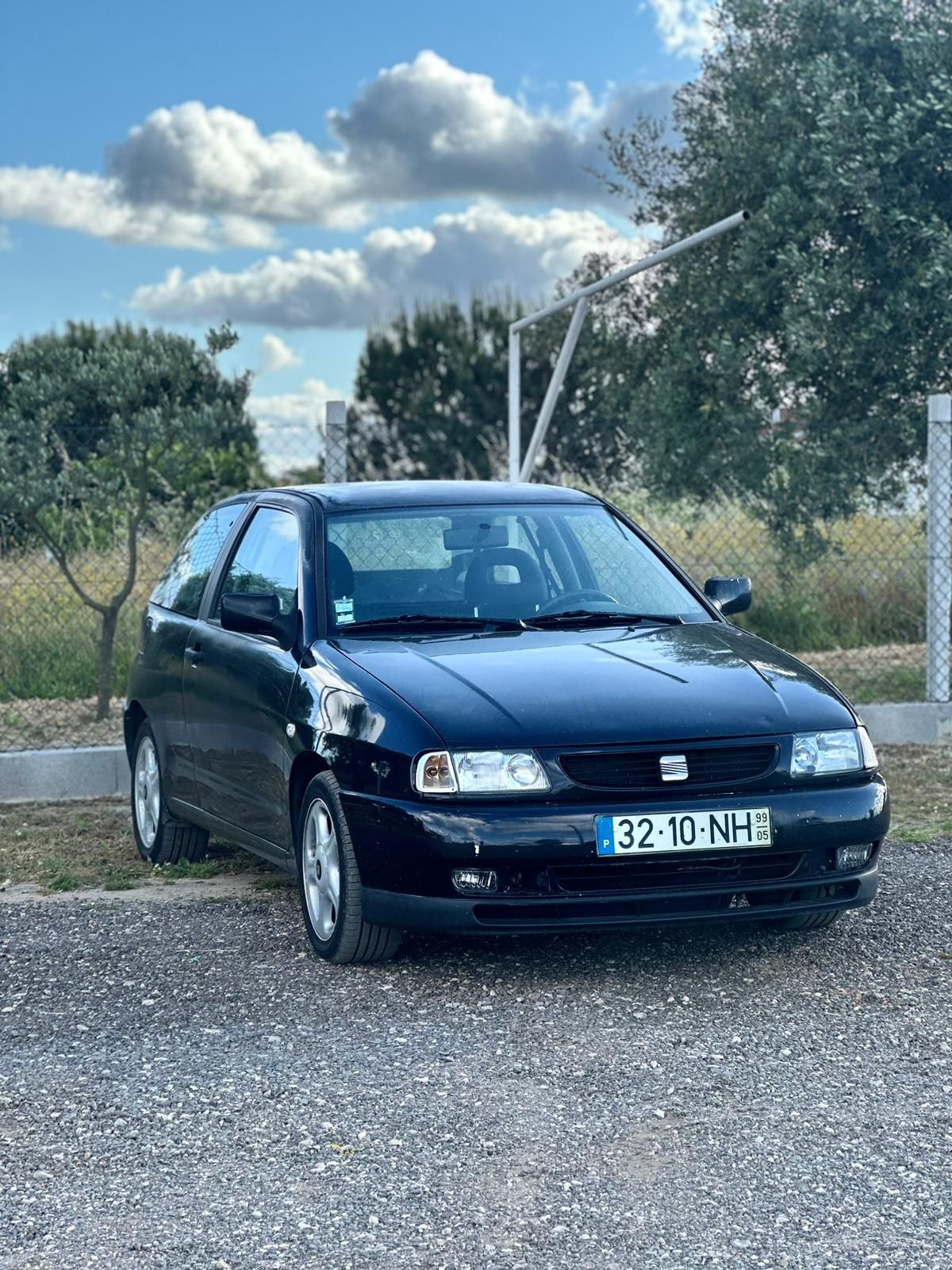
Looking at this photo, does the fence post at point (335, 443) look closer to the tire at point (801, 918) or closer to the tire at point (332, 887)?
the tire at point (332, 887)

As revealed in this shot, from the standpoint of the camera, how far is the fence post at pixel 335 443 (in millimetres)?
10742

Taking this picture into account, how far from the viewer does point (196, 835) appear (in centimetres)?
792

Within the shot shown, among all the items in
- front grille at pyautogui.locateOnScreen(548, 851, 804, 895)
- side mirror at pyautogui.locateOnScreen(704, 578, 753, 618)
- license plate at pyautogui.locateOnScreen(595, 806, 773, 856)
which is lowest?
front grille at pyautogui.locateOnScreen(548, 851, 804, 895)

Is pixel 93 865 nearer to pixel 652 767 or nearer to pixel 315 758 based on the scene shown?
pixel 315 758

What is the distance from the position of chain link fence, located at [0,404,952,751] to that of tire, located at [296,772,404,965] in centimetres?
489

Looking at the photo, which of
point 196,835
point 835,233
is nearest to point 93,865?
point 196,835

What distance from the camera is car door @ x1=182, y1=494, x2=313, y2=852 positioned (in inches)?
249

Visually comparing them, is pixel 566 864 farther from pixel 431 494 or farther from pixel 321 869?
pixel 431 494

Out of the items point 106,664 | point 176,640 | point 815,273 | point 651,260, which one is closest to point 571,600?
point 176,640

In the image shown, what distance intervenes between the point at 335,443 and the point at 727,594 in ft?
14.0

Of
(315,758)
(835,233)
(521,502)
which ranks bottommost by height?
(315,758)

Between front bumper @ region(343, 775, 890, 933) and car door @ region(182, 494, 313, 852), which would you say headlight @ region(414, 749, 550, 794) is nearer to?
Result: front bumper @ region(343, 775, 890, 933)

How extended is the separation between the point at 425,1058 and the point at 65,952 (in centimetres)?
197

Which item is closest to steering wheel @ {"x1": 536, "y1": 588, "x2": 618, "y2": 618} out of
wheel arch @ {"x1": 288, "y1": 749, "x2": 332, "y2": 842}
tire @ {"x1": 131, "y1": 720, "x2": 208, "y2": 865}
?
wheel arch @ {"x1": 288, "y1": 749, "x2": 332, "y2": 842}
